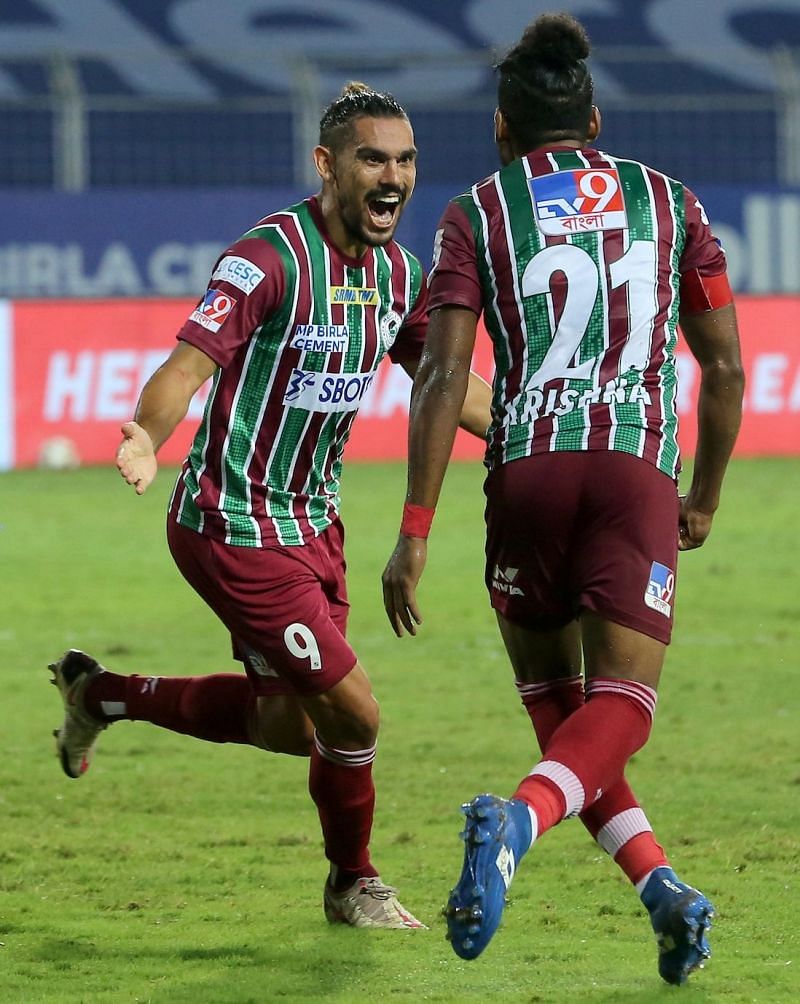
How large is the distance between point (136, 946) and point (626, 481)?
1602mm

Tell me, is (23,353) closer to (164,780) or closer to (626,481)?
(164,780)

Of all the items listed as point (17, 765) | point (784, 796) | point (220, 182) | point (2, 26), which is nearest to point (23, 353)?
point (220, 182)

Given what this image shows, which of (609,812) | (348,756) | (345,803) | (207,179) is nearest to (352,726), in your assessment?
(348,756)

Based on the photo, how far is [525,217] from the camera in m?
3.76

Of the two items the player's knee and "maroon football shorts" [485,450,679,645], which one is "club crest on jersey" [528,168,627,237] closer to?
"maroon football shorts" [485,450,679,645]

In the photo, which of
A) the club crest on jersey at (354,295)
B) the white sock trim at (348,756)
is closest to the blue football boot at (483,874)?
the white sock trim at (348,756)

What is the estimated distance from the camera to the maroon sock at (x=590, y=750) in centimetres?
347

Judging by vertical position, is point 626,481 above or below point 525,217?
below

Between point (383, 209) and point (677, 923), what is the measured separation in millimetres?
1857

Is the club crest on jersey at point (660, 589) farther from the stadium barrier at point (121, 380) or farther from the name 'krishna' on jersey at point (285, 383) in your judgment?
the stadium barrier at point (121, 380)

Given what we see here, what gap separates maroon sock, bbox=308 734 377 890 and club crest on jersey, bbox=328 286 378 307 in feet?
3.58

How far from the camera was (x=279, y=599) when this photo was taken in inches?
171

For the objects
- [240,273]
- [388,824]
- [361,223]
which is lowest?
[388,824]

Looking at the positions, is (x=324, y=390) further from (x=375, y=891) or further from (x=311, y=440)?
(x=375, y=891)
